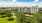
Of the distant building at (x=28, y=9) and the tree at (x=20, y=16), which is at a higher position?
the distant building at (x=28, y=9)

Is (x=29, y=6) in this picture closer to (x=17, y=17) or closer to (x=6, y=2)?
(x=17, y=17)

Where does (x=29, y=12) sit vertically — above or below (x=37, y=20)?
above

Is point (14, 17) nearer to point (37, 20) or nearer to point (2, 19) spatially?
point (2, 19)

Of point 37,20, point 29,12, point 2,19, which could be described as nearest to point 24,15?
point 29,12

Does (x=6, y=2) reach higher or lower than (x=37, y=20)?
higher

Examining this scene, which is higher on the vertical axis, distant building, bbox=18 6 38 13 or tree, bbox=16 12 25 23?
distant building, bbox=18 6 38 13

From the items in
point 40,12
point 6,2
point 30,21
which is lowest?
point 30,21

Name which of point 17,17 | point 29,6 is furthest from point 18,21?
point 29,6
